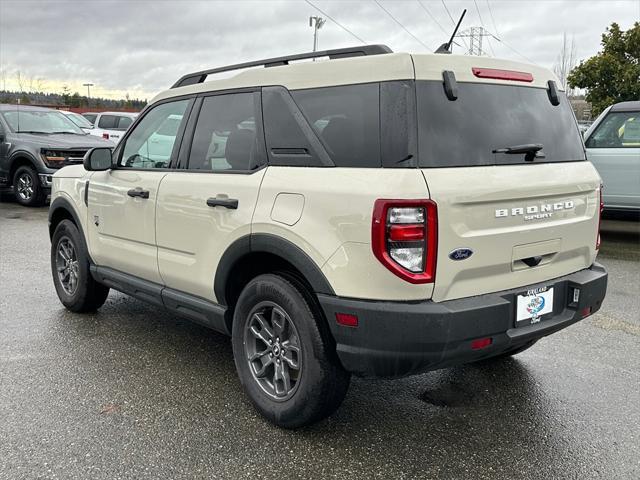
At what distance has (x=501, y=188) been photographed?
2799 millimetres

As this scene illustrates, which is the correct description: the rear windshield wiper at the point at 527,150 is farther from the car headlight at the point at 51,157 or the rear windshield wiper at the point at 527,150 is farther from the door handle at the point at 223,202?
the car headlight at the point at 51,157

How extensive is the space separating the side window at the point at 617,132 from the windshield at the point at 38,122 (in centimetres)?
983

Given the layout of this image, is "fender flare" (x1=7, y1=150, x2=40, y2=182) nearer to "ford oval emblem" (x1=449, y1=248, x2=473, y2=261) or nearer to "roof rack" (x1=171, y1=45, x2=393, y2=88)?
"roof rack" (x1=171, y1=45, x2=393, y2=88)

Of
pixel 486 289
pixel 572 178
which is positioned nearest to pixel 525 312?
pixel 486 289

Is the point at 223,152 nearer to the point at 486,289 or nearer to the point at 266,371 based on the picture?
the point at 266,371

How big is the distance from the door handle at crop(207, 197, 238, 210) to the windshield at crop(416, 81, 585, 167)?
3.61 ft

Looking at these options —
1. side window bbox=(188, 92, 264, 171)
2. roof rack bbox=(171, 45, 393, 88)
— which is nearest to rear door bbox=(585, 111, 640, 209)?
roof rack bbox=(171, 45, 393, 88)

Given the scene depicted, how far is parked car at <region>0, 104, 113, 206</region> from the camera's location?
444 inches

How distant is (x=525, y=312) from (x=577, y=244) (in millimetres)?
616

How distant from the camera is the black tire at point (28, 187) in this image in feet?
37.6

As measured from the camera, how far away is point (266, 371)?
3.30m

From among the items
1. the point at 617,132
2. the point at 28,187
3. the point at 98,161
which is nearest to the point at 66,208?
the point at 98,161

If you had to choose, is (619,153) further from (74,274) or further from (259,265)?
(74,274)

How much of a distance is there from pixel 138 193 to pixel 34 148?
8.58 meters
